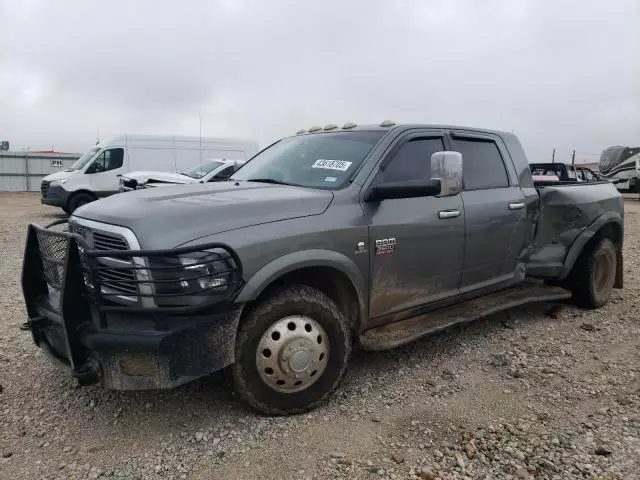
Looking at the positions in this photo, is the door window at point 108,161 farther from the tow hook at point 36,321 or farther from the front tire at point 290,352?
the front tire at point 290,352

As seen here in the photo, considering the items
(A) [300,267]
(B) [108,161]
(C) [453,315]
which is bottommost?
(C) [453,315]

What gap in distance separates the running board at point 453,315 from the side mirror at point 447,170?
1028 millimetres

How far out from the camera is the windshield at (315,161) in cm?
366

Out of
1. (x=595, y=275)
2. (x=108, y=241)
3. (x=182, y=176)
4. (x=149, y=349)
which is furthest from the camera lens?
(x=182, y=176)

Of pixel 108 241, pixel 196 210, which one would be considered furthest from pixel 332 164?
pixel 108 241

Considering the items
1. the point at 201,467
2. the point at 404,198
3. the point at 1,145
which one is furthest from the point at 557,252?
the point at 1,145

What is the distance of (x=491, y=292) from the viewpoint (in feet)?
15.1

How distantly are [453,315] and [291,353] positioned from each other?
5.28 ft

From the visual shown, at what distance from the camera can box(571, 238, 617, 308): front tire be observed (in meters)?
5.36

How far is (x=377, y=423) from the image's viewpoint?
3150 millimetres

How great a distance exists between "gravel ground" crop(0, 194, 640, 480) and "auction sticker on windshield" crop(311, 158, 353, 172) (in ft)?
4.91

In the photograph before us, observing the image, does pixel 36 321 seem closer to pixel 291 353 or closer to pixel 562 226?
pixel 291 353

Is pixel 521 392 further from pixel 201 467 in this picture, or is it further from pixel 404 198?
pixel 201 467

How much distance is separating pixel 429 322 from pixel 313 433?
1.34m
